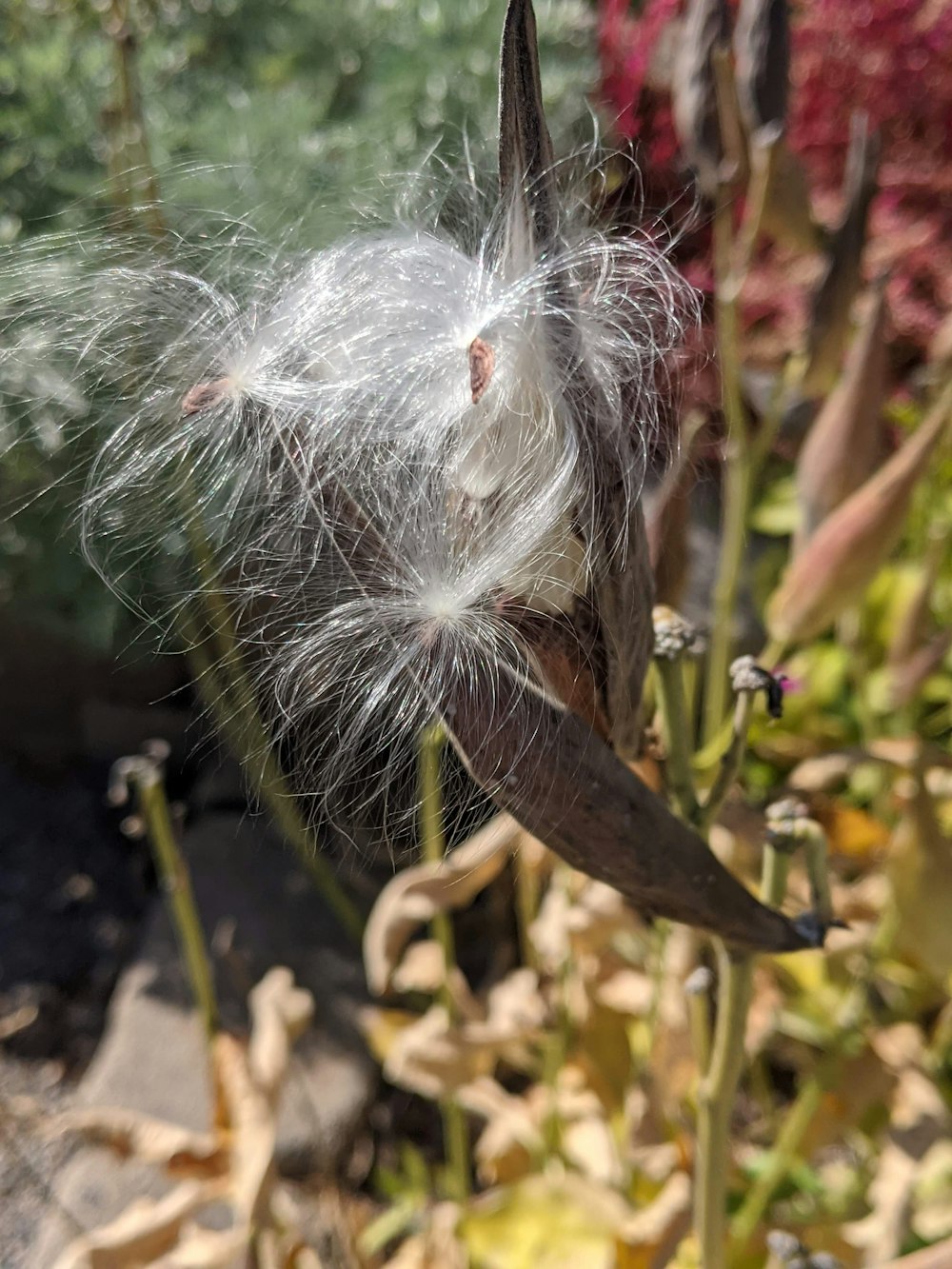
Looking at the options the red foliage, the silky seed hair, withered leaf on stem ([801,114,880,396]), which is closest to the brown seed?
the silky seed hair

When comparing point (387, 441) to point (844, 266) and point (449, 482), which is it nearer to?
point (449, 482)

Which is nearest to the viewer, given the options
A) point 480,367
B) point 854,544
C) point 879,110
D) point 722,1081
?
point 480,367

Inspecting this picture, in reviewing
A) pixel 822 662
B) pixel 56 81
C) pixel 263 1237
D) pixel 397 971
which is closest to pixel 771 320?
pixel 822 662

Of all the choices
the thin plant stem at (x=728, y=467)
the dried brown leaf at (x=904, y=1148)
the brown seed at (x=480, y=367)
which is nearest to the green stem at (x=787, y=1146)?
the dried brown leaf at (x=904, y=1148)

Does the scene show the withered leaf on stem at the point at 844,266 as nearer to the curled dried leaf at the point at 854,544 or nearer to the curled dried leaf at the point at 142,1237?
the curled dried leaf at the point at 854,544

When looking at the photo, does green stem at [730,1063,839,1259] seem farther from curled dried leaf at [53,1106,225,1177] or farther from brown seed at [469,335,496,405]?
brown seed at [469,335,496,405]

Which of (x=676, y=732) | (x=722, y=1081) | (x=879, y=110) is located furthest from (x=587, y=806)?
(x=879, y=110)
